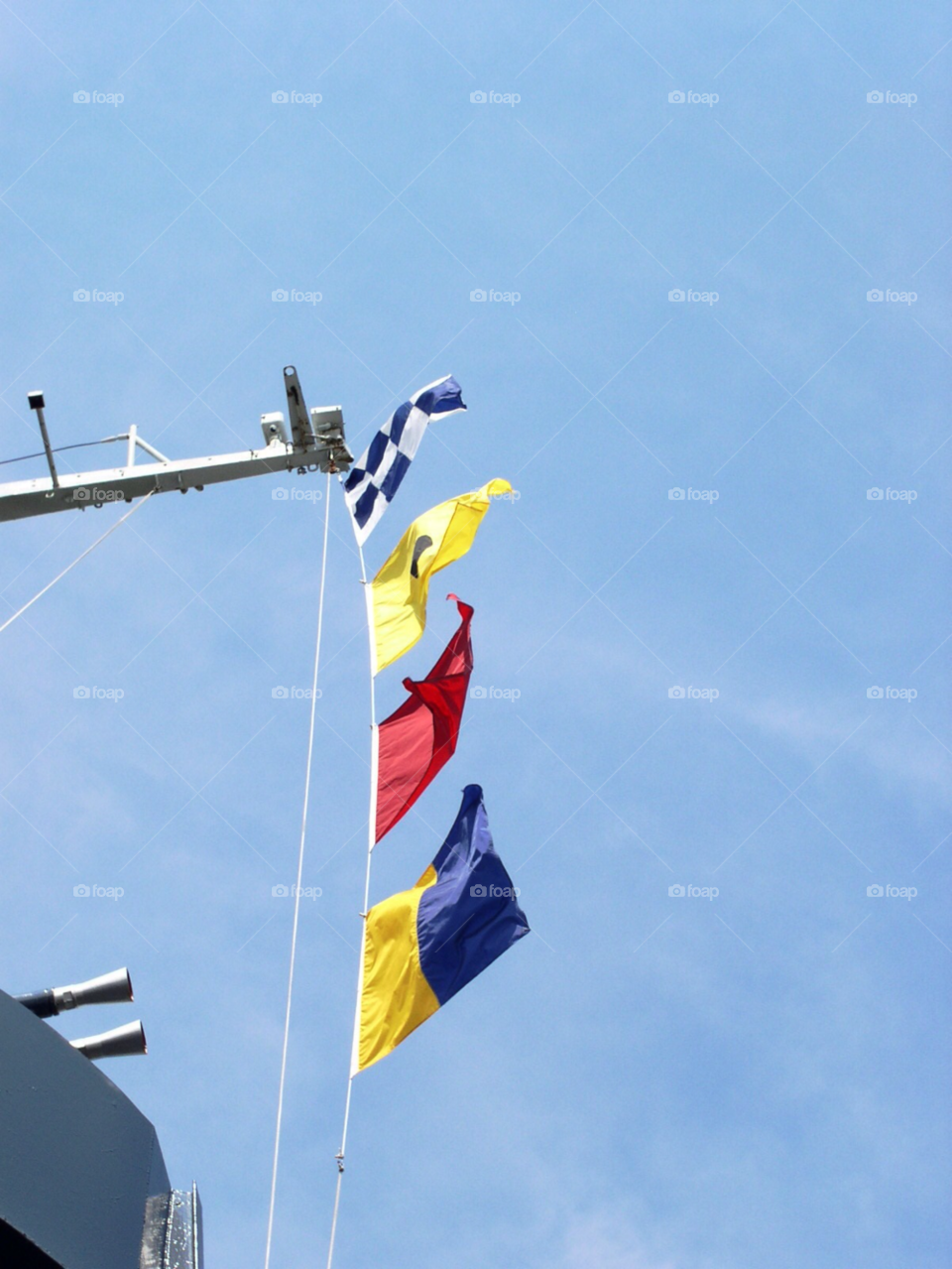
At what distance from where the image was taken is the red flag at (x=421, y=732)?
9.84 m

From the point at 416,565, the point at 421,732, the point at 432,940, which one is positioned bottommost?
the point at 432,940

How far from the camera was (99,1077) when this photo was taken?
641cm

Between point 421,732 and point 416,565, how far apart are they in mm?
2180

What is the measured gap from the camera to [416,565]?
11766 mm

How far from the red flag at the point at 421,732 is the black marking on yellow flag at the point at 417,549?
3.27 ft

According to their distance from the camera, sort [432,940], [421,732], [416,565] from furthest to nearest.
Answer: [416,565]
[421,732]
[432,940]

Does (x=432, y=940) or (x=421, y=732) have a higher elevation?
(x=421, y=732)

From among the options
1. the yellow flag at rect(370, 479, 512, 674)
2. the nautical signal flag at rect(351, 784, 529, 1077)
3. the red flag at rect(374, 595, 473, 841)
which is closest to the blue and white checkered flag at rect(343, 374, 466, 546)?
the yellow flag at rect(370, 479, 512, 674)

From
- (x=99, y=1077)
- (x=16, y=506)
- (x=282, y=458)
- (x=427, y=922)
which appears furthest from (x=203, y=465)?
→ (x=99, y=1077)

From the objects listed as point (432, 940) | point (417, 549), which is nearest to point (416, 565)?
point (417, 549)

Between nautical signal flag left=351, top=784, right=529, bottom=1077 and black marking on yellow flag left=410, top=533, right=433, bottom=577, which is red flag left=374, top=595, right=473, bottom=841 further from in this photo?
black marking on yellow flag left=410, top=533, right=433, bottom=577

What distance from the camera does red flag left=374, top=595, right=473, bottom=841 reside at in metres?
9.84

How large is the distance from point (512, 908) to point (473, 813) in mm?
1021

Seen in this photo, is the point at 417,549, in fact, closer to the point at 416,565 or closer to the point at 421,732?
the point at 416,565
